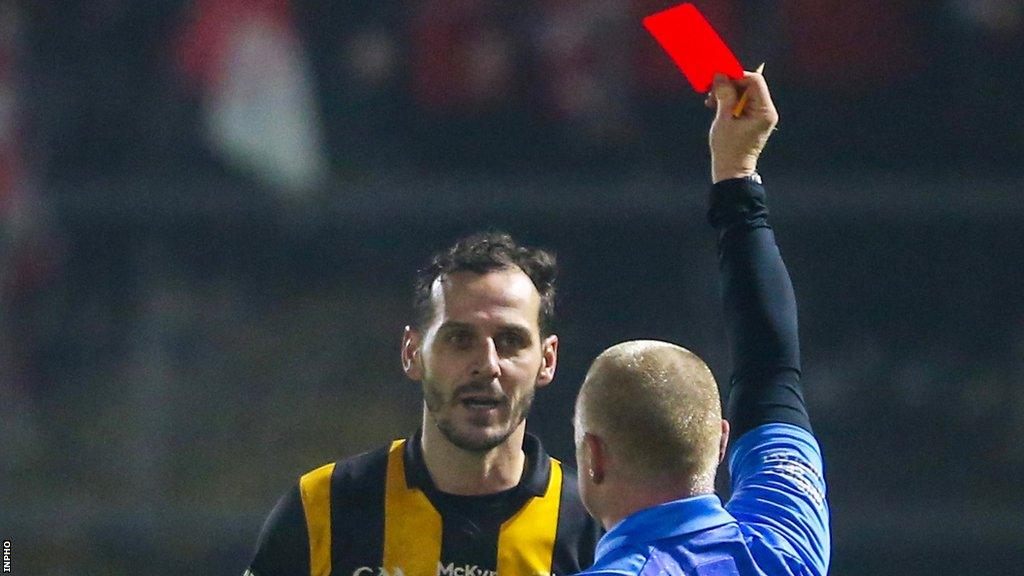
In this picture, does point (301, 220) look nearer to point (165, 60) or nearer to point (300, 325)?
point (300, 325)

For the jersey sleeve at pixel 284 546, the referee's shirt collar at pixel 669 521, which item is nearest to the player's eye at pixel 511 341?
the jersey sleeve at pixel 284 546

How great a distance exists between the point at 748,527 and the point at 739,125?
1.93ft

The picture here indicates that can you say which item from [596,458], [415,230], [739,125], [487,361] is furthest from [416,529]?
[415,230]

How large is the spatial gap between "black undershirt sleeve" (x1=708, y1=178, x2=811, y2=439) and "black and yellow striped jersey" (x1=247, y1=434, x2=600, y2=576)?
3.79 feet

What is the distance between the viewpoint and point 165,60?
829 cm

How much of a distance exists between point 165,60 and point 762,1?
114 inches

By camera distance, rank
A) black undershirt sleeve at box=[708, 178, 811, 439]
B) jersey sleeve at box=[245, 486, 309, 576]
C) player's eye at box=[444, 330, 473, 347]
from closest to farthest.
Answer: black undershirt sleeve at box=[708, 178, 811, 439], jersey sleeve at box=[245, 486, 309, 576], player's eye at box=[444, 330, 473, 347]

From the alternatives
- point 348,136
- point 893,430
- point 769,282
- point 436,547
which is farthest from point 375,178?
point 769,282

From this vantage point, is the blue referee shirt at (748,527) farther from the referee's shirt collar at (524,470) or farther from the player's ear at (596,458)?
the referee's shirt collar at (524,470)

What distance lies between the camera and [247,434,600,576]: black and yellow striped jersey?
11.6ft

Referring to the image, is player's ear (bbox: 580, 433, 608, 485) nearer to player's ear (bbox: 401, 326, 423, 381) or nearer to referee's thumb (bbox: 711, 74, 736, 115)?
referee's thumb (bbox: 711, 74, 736, 115)

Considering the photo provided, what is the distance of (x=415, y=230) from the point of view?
7875 millimetres

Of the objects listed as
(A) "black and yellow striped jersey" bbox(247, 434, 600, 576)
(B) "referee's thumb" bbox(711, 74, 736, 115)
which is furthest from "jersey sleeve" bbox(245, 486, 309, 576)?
(B) "referee's thumb" bbox(711, 74, 736, 115)

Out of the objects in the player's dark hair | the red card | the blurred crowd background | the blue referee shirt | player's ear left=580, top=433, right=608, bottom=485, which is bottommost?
the blue referee shirt
